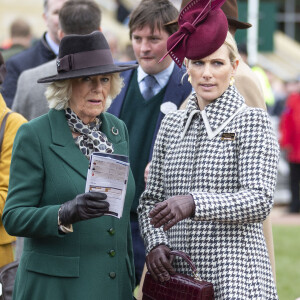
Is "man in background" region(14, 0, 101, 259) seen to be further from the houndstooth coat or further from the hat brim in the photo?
the houndstooth coat

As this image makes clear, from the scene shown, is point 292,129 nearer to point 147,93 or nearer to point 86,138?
point 147,93

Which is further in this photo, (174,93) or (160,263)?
(174,93)

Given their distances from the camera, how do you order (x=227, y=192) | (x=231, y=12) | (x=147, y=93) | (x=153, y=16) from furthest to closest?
(x=147, y=93)
(x=153, y=16)
(x=231, y=12)
(x=227, y=192)

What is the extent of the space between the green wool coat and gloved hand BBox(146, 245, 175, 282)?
264mm

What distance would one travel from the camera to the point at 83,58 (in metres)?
4.55

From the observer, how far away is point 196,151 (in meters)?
4.31

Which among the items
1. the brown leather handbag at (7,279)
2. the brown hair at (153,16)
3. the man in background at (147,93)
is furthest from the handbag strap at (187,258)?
the brown hair at (153,16)

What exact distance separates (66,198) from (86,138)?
39 centimetres

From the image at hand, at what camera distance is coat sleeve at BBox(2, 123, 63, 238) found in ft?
13.8

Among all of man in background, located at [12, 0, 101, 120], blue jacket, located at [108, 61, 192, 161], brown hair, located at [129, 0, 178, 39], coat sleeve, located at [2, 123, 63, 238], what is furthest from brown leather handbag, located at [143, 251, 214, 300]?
man in background, located at [12, 0, 101, 120]

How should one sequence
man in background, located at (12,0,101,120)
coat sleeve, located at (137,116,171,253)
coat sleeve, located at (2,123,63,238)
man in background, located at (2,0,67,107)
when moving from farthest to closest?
man in background, located at (2,0,67,107), man in background, located at (12,0,101,120), coat sleeve, located at (137,116,171,253), coat sleeve, located at (2,123,63,238)

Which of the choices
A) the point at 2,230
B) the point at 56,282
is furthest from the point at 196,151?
the point at 2,230

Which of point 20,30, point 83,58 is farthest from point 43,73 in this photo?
point 20,30

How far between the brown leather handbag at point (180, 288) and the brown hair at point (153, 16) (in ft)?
6.68
